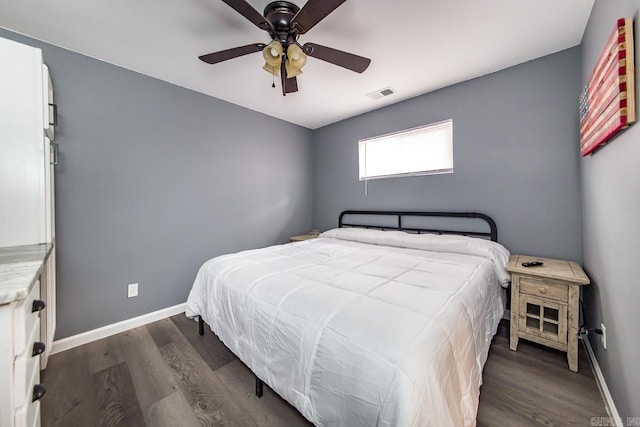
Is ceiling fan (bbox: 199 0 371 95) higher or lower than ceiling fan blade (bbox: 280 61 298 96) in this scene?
higher

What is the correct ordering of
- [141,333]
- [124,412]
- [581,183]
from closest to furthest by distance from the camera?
1. [124,412]
2. [581,183]
3. [141,333]

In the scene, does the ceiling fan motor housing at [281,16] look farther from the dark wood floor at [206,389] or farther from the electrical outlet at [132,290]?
the electrical outlet at [132,290]

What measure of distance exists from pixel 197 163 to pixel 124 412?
232 cm

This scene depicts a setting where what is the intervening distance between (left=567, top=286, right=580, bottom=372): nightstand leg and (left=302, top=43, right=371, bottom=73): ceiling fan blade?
7.20ft

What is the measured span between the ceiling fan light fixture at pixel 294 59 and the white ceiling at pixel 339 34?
330mm

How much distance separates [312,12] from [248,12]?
37 cm

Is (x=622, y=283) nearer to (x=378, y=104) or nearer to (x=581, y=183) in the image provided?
(x=581, y=183)

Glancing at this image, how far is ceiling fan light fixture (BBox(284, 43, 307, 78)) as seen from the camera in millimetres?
1581

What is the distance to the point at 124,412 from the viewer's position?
141 centimetres

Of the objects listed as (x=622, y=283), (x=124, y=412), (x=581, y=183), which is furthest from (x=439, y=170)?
(x=124, y=412)

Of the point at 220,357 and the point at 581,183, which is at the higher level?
the point at 581,183

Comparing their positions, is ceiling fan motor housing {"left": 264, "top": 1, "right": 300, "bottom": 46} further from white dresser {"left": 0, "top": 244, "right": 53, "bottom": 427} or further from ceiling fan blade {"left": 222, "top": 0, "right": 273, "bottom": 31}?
white dresser {"left": 0, "top": 244, "right": 53, "bottom": 427}

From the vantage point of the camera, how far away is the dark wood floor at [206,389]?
135 cm

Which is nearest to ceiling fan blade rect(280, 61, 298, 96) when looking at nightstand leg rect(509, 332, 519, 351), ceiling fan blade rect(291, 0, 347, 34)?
ceiling fan blade rect(291, 0, 347, 34)
